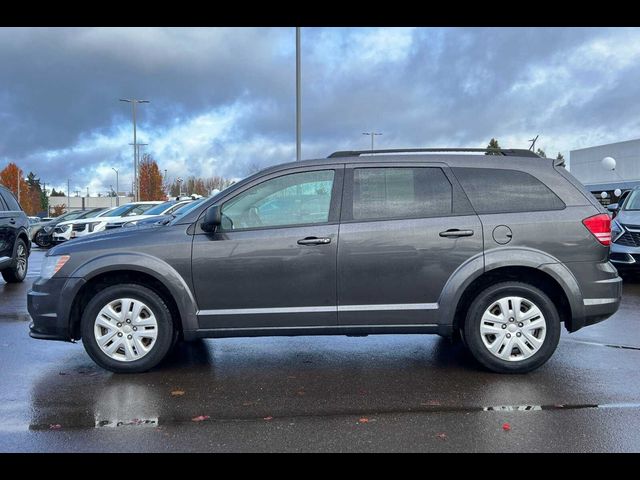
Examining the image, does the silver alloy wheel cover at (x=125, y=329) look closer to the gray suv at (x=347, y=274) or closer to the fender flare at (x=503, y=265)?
the gray suv at (x=347, y=274)

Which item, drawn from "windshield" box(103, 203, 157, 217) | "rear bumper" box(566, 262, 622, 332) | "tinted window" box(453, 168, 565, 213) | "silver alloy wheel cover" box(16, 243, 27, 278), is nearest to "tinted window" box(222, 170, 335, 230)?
"tinted window" box(453, 168, 565, 213)

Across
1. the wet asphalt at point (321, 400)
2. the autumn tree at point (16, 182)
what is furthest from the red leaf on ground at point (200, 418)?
the autumn tree at point (16, 182)

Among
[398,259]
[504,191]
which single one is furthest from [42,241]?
[504,191]

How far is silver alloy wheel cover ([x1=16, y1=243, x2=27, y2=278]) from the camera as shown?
11.5 metres

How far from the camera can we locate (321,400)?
451 cm

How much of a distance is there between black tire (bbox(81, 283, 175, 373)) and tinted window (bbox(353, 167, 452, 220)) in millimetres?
1910

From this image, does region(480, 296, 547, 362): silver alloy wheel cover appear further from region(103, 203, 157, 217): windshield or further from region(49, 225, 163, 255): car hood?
region(103, 203, 157, 217): windshield

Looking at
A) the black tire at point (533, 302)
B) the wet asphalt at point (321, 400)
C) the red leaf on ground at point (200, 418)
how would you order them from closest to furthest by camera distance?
1. the wet asphalt at point (321, 400)
2. the red leaf on ground at point (200, 418)
3. the black tire at point (533, 302)

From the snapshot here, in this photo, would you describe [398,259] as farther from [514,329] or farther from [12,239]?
[12,239]

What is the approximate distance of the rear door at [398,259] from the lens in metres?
5.04

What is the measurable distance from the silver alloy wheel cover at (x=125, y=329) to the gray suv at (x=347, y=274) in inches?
0.4

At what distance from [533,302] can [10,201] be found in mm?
10283
